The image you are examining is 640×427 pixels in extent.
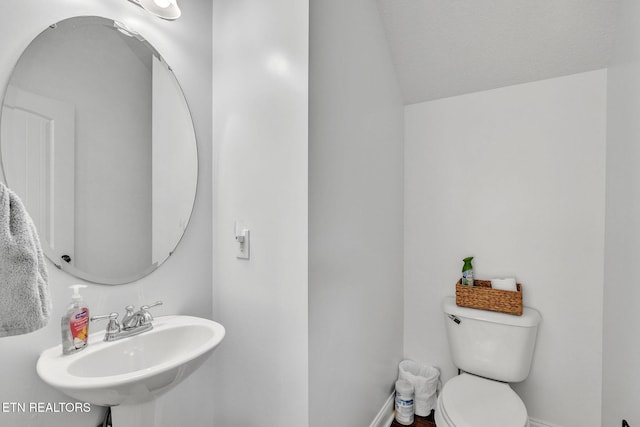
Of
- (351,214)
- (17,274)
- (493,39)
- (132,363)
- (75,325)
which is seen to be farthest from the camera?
(493,39)

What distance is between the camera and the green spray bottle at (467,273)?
1.63 meters

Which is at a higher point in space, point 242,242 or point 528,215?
point 528,215

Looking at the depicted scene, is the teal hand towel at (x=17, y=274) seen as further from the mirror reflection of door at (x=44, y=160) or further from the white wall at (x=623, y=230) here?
the white wall at (x=623, y=230)

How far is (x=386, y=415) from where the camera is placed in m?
1.63

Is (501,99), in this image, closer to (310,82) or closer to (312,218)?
(310,82)

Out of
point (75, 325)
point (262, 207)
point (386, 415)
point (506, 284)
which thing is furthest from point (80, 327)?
point (506, 284)

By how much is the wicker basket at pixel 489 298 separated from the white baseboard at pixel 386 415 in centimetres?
68

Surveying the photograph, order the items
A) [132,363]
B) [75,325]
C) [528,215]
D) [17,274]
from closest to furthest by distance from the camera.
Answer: [17,274]
[75,325]
[132,363]
[528,215]

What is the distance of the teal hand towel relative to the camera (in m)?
0.61

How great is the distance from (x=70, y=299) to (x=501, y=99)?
2152mm

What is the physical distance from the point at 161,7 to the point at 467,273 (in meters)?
1.85

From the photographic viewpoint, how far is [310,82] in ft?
3.49

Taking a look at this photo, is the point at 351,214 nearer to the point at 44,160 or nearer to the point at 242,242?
the point at 242,242

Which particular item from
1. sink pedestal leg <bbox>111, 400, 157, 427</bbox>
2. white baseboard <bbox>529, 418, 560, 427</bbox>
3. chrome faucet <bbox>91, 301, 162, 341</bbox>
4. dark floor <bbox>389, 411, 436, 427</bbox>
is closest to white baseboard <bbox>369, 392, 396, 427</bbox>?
dark floor <bbox>389, 411, 436, 427</bbox>
